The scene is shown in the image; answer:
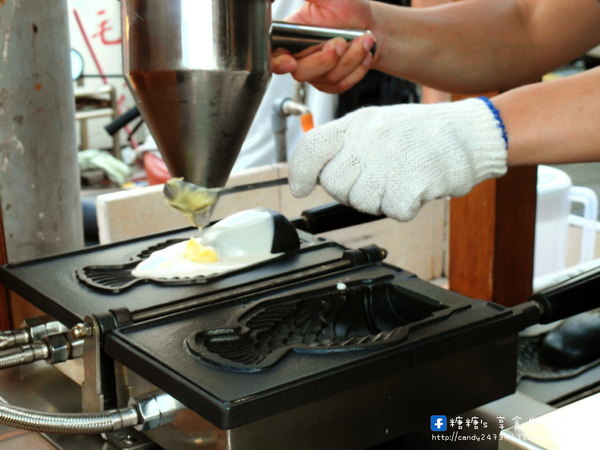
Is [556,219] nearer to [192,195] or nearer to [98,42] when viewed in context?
[192,195]

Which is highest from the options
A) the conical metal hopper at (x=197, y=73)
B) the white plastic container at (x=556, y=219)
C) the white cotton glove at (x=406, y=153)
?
the conical metal hopper at (x=197, y=73)

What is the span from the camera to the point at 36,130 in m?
1.21

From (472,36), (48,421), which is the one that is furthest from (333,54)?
(48,421)

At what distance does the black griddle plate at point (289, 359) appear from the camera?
0.74m

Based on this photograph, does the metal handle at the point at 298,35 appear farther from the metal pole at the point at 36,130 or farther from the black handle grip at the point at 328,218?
the metal pole at the point at 36,130

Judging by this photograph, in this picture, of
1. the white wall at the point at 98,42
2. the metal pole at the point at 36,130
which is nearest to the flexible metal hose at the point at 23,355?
the metal pole at the point at 36,130

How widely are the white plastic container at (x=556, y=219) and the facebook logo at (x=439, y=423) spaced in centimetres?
127

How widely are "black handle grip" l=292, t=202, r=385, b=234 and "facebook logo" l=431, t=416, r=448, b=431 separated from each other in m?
0.42

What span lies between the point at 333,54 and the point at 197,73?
0.34 meters

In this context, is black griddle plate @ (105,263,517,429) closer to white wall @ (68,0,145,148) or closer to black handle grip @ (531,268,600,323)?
black handle grip @ (531,268,600,323)

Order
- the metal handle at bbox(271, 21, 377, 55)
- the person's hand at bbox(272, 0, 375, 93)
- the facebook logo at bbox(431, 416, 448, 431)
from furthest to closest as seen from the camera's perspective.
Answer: the person's hand at bbox(272, 0, 375, 93) → the metal handle at bbox(271, 21, 377, 55) → the facebook logo at bbox(431, 416, 448, 431)

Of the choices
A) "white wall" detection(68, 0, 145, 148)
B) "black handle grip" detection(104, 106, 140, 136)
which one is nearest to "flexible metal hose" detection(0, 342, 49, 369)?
"black handle grip" detection(104, 106, 140, 136)

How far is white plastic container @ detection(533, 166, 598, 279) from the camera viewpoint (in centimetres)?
210

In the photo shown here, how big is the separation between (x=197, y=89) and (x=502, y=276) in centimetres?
108
